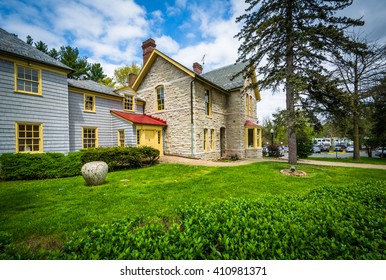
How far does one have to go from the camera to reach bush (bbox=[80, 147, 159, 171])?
8.99m

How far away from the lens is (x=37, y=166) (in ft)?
25.9

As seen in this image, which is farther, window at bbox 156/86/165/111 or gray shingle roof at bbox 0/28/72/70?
window at bbox 156/86/165/111

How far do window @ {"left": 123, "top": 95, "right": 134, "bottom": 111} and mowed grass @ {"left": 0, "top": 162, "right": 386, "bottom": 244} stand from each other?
32.3 feet

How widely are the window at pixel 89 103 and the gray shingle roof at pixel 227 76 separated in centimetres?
1152

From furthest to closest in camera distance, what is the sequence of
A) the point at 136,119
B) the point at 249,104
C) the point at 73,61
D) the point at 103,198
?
the point at 73,61
the point at 249,104
the point at 136,119
the point at 103,198

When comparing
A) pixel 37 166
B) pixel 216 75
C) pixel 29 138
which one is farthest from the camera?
pixel 216 75

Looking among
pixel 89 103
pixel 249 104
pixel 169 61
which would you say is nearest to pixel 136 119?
pixel 89 103

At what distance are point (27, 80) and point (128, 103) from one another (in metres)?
7.25

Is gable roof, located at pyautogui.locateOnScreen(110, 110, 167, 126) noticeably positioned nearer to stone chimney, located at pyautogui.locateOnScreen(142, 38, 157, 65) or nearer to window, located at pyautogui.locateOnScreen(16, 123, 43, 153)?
window, located at pyautogui.locateOnScreen(16, 123, 43, 153)

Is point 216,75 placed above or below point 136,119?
above

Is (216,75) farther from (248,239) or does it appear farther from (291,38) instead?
(248,239)

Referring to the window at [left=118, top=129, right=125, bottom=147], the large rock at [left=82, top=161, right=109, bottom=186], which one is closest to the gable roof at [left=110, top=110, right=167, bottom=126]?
the window at [left=118, top=129, right=125, bottom=147]

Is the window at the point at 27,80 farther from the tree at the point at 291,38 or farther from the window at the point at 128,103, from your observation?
the tree at the point at 291,38

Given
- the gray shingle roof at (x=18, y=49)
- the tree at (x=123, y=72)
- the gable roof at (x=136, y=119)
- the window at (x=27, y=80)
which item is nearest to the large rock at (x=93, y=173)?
the gable roof at (x=136, y=119)
